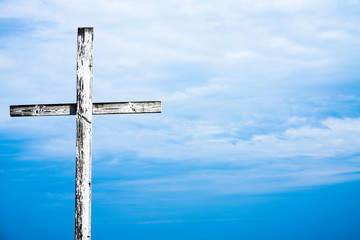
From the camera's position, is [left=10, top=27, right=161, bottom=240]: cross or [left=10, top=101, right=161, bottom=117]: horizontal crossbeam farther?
[left=10, top=101, right=161, bottom=117]: horizontal crossbeam

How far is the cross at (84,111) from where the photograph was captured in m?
7.30

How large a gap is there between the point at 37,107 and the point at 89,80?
1131mm

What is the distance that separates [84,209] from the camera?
23.9ft

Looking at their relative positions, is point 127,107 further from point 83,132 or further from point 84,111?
point 83,132

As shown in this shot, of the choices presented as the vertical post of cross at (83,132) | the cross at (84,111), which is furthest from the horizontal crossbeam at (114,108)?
the vertical post of cross at (83,132)

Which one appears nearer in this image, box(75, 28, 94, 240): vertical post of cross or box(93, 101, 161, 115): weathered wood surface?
box(75, 28, 94, 240): vertical post of cross

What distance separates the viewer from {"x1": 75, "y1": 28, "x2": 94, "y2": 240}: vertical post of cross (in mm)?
7301

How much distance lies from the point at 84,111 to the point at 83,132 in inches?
14.0

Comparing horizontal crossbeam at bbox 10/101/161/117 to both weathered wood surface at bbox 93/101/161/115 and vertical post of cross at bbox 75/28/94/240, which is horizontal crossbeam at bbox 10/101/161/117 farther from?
vertical post of cross at bbox 75/28/94/240

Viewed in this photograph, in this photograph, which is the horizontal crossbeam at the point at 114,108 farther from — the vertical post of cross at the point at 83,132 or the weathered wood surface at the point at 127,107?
the vertical post of cross at the point at 83,132

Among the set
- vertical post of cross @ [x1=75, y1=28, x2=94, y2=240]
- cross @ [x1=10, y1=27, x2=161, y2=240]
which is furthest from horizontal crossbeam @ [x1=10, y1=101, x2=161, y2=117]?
vertical post of cross @ [x1=75, y1=28, x2=94, y2=240]

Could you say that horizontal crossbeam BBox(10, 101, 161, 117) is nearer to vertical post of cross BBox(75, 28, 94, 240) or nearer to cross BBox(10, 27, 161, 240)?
cross BBox(10, 27, 161, 240)

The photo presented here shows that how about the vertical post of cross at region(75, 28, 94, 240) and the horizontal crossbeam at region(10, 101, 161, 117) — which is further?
the horizontal crossbeam at region(10, 101, 161, 117)

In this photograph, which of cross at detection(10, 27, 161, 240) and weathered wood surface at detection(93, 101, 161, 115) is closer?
cross at detection(10, 27, 161, 240)
